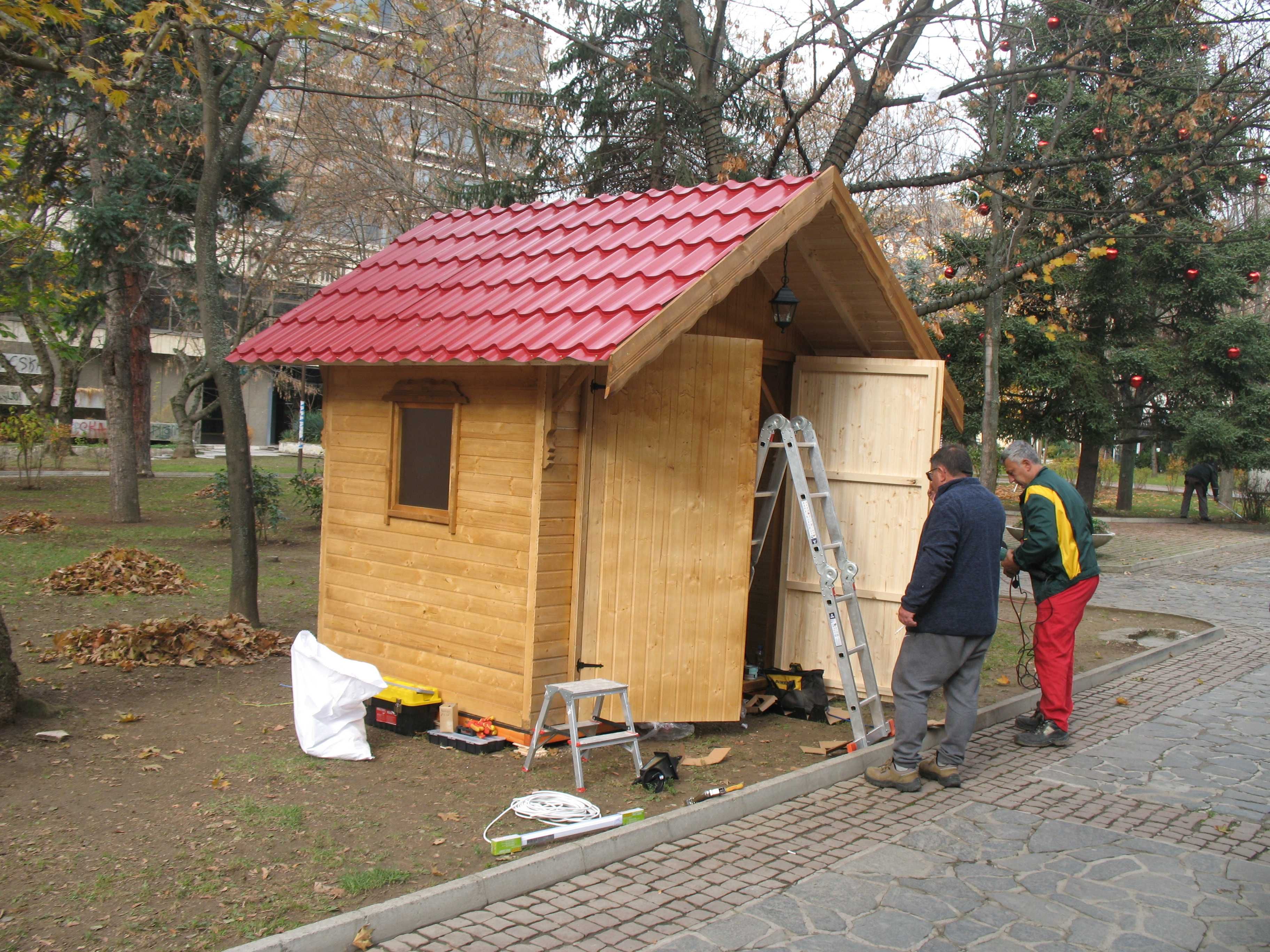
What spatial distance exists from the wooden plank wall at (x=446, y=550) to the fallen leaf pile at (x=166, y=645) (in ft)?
4.44

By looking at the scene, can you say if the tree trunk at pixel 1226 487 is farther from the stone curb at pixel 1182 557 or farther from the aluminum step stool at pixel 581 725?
the aluminum step stool at pixel 581 725

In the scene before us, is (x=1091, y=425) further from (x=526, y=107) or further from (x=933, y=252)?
(x=526, y=107)

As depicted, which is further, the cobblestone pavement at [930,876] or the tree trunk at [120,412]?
the tree trunk at [120,412]

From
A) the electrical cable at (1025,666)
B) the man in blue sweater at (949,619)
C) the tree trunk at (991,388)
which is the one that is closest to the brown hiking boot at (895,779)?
the man in blue sweater at (949,619)

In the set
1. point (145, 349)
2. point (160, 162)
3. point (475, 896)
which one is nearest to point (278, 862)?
point (475, 896)

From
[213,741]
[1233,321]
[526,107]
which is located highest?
[526,107]

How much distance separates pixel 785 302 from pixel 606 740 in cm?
348

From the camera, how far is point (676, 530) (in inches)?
283

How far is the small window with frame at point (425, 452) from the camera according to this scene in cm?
736

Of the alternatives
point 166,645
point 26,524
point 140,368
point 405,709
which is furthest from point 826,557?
point 140,368

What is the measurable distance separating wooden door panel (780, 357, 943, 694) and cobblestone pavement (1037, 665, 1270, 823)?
1647 mm

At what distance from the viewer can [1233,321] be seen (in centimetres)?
2450

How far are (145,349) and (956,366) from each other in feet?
62.1

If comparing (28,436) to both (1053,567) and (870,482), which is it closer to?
(870,482)
